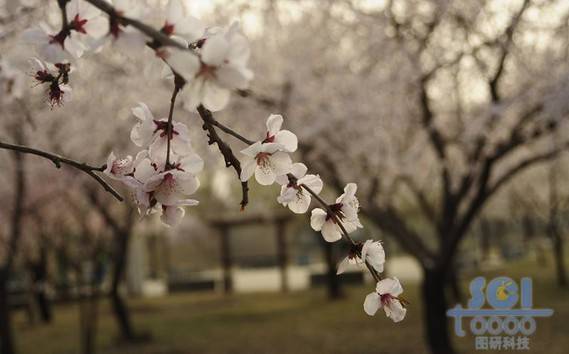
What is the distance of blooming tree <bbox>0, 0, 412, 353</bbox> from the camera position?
2.77 ft

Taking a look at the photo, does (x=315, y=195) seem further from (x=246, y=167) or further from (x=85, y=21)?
(x=85, y=21)

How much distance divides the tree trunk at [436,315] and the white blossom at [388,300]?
6.35 meters

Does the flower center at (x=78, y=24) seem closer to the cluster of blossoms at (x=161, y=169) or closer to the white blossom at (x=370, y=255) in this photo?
the cluster of blossoms at (x=161, y=169)

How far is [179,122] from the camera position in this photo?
1.17 m

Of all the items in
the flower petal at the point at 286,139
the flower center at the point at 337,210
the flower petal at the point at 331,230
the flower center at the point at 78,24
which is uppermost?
the flower center at the point at 78,24

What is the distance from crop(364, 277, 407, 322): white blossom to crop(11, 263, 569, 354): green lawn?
7.75 meters

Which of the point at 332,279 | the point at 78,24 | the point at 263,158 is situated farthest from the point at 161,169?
the point at 332,279

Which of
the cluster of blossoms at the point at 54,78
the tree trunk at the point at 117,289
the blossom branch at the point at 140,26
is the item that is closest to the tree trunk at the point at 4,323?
the tree trunk at the point at 117,289

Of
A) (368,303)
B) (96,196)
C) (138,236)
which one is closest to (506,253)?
(138,236)

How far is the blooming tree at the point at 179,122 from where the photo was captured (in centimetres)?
84

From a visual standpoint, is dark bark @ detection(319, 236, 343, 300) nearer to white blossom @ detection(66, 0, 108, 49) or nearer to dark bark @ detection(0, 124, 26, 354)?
dark bark @ detection(0, 124, 26, 354)

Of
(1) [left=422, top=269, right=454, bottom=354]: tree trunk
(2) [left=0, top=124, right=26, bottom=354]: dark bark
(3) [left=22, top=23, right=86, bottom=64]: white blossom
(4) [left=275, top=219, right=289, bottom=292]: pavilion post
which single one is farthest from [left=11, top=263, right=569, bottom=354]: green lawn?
(3) [left=22, top=23, right=86, bottom=64]: white blossom

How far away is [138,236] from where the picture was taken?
24.6 metres

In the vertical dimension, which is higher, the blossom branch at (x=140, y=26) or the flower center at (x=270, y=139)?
the blossom branch at (x=140, y=26)
